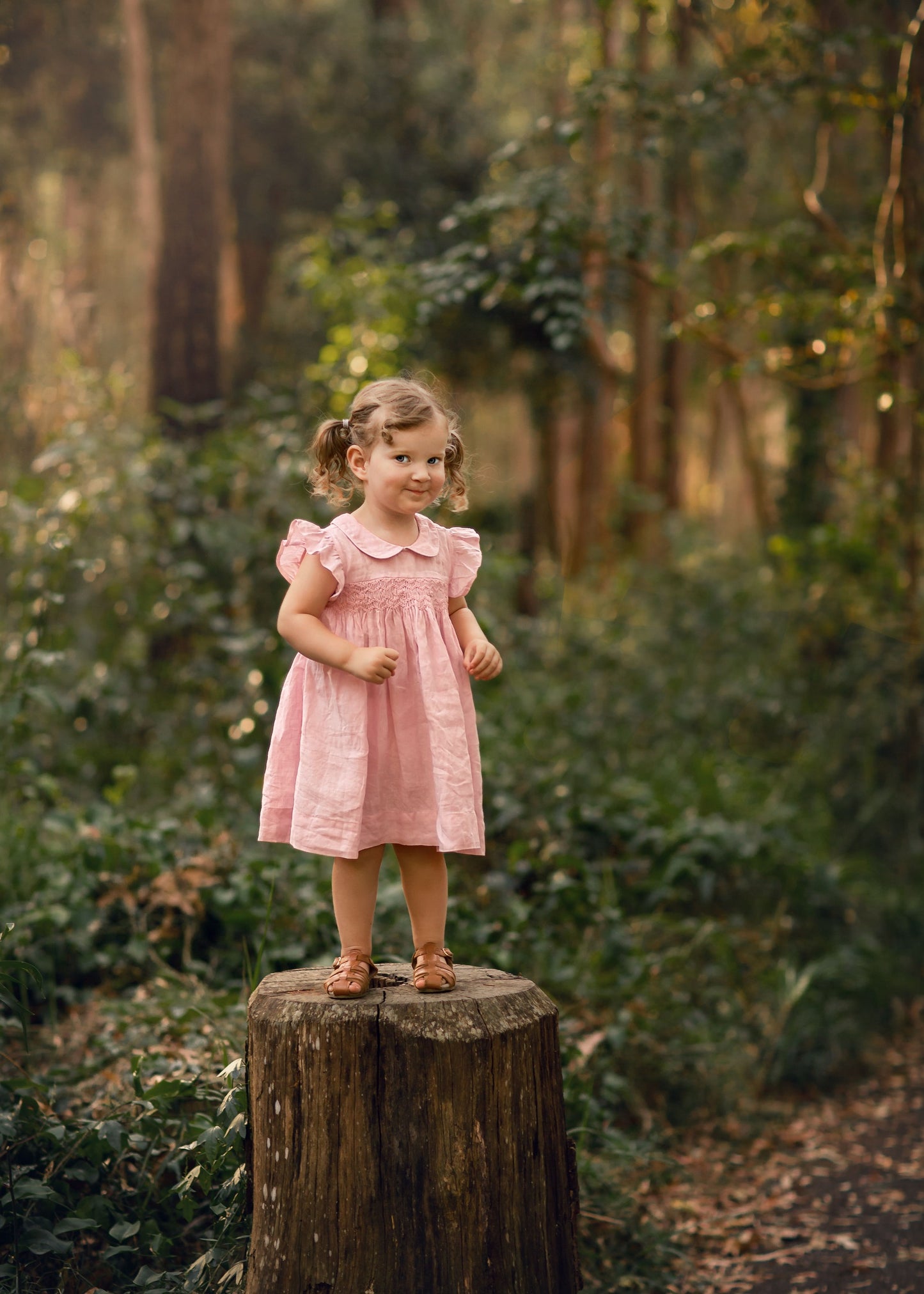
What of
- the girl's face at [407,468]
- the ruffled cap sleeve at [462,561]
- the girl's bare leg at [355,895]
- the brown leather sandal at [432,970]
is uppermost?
the girl's face at [407,468]

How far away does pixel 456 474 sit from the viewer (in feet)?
9.80

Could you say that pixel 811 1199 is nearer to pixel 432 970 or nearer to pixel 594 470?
pixel 432 970

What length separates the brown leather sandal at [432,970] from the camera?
2.60 metres

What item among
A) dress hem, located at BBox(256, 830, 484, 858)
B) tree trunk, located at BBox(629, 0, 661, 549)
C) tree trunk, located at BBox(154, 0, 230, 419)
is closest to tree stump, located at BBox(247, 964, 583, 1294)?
dress hem, located at BBox(256, 830, 484, 858)

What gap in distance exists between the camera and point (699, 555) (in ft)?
34.1

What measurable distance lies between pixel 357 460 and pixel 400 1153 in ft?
4.89

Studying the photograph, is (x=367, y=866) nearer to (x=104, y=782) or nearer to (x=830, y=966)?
(x=830, y=966)

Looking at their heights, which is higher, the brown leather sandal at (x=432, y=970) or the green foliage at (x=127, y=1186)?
the brown leather sandal at (x=432, y=970)

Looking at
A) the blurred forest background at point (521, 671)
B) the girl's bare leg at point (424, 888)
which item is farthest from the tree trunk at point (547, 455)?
the girl's bare leg at point (424, 888)

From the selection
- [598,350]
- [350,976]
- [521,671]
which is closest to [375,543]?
[350,976]

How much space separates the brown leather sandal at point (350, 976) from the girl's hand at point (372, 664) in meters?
0.62

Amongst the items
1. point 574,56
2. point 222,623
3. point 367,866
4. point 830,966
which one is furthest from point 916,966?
point 574,56

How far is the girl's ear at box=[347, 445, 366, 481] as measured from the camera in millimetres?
2775

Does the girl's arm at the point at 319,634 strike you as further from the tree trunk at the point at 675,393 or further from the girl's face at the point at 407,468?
the tree trunk at the point at 675,393
